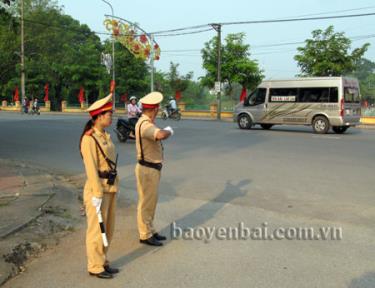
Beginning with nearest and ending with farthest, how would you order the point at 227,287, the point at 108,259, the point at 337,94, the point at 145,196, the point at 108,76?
1. the point at 227,287
2. the point at 108,259
3. the point at 145,196
4. the point at 337,94
5. the point at 108,76

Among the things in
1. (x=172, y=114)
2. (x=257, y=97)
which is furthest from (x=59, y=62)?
(x=257, y=97)

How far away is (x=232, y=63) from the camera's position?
37188mm

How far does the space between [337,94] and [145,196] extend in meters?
15.4

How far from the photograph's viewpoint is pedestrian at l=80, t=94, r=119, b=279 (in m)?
3.85

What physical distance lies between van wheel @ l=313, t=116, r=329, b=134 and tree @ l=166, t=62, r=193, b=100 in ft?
101

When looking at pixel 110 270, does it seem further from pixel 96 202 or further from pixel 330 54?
pixel 330 54

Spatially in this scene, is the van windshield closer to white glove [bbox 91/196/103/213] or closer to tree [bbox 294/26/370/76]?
tree [bbox 294/26/370/76]

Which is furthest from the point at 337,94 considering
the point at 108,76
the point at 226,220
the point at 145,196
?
the point at 108,76

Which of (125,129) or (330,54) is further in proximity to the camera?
(330,54)

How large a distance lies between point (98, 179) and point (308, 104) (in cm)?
1667

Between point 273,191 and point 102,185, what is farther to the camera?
point 273,191

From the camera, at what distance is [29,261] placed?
4.46 metres

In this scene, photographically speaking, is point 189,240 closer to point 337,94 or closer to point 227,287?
point 227,287

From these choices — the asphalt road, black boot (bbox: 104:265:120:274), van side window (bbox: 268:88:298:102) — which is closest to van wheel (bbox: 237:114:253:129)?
van side window (bbox: 268:88:298:102)
